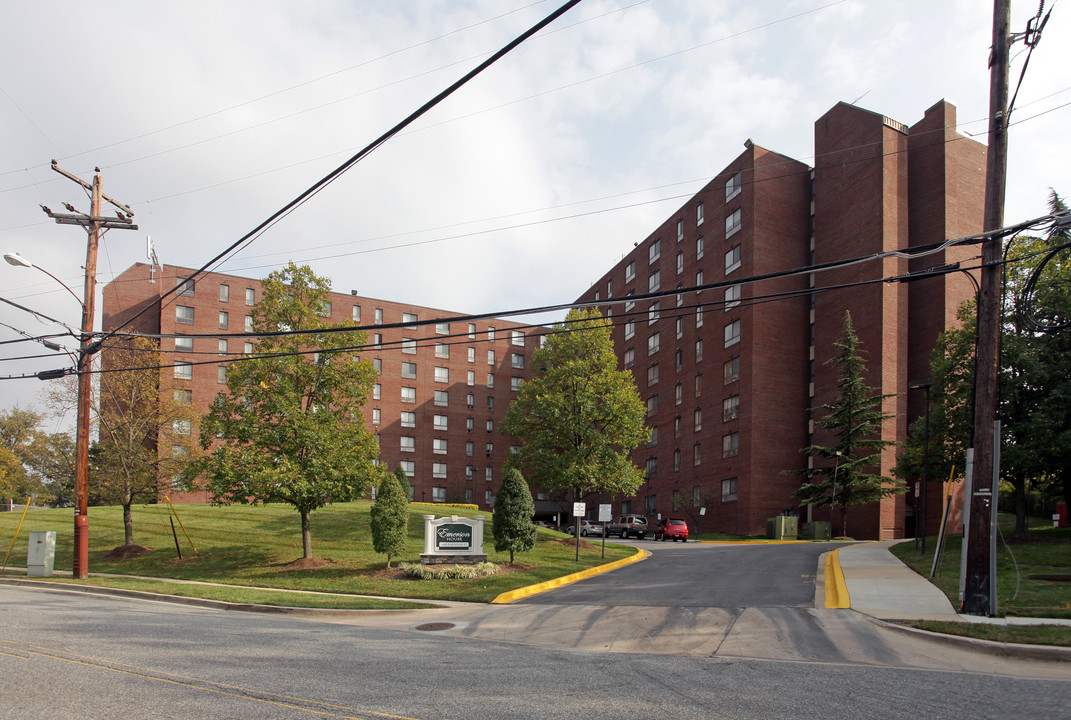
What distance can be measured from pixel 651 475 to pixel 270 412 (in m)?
43.5

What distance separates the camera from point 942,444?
27406 mm

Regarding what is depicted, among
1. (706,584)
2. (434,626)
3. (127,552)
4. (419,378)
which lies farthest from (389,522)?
(419,378)

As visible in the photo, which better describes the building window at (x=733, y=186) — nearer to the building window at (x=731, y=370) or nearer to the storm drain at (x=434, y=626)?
the building window at (x=731, y=370)

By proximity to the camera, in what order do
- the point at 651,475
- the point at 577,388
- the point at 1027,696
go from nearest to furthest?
the point at 1027,696 → the point at 577,388 → the point at 651,475

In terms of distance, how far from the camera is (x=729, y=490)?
51.1 metres

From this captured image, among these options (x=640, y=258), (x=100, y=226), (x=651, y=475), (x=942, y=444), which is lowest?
(x=651, y=475)

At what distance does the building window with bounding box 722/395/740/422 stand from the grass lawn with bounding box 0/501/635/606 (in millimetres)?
21266

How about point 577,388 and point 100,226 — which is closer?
point 100,226

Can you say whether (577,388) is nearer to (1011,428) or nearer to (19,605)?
(1011,428)

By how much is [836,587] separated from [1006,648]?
7050 millimetres

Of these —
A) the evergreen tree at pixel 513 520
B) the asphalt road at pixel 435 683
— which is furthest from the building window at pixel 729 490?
the asphalt road at pixel 435 683

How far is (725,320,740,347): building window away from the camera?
52500 mm

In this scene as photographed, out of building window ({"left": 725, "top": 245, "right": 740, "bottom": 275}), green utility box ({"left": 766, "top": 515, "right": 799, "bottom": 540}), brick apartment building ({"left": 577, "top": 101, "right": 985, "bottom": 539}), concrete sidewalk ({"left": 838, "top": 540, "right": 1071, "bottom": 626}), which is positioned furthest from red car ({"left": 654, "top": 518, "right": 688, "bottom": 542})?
concrete sidewalk ({"left": 838, "top": 540, "right": 1071, "bottom": 626})

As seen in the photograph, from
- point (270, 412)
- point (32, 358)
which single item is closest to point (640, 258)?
point (270, 412)
